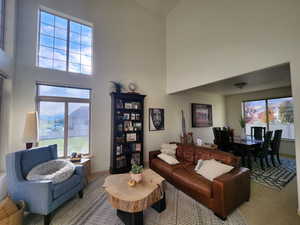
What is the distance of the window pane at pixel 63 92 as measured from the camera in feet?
10.6

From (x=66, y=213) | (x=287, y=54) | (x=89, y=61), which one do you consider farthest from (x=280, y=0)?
(x=66, y=213)

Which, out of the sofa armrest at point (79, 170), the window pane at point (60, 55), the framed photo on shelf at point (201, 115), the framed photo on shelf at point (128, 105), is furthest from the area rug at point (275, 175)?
the window pane at point (60, 55)

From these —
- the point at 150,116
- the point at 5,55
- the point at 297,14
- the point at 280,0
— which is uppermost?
the point at 280,0

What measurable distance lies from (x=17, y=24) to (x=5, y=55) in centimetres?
95

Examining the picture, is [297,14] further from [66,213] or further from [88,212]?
[66,213]

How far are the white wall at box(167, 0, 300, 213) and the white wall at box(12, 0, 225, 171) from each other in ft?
2.12

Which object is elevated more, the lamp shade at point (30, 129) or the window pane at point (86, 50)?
the window pane at point (86, 50)

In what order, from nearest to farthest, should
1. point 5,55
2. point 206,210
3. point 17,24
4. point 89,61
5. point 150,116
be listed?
point 206,210, point 5,55, point 17,24, point 89,61, point 150,116

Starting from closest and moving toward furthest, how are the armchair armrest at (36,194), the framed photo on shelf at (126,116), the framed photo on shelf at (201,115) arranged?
the armchair armrest at (36,194) < the framed photo on shelf at (126,116) < the framed photo on shelf at (201,115)

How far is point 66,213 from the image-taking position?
2.10 meters

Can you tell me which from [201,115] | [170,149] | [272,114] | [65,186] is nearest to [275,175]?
[170,149]

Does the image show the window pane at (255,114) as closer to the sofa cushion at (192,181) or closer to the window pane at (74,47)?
the sofa cushion at (192,181)

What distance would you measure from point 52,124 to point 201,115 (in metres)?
5.30

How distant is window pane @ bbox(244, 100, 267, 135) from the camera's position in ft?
18.7
